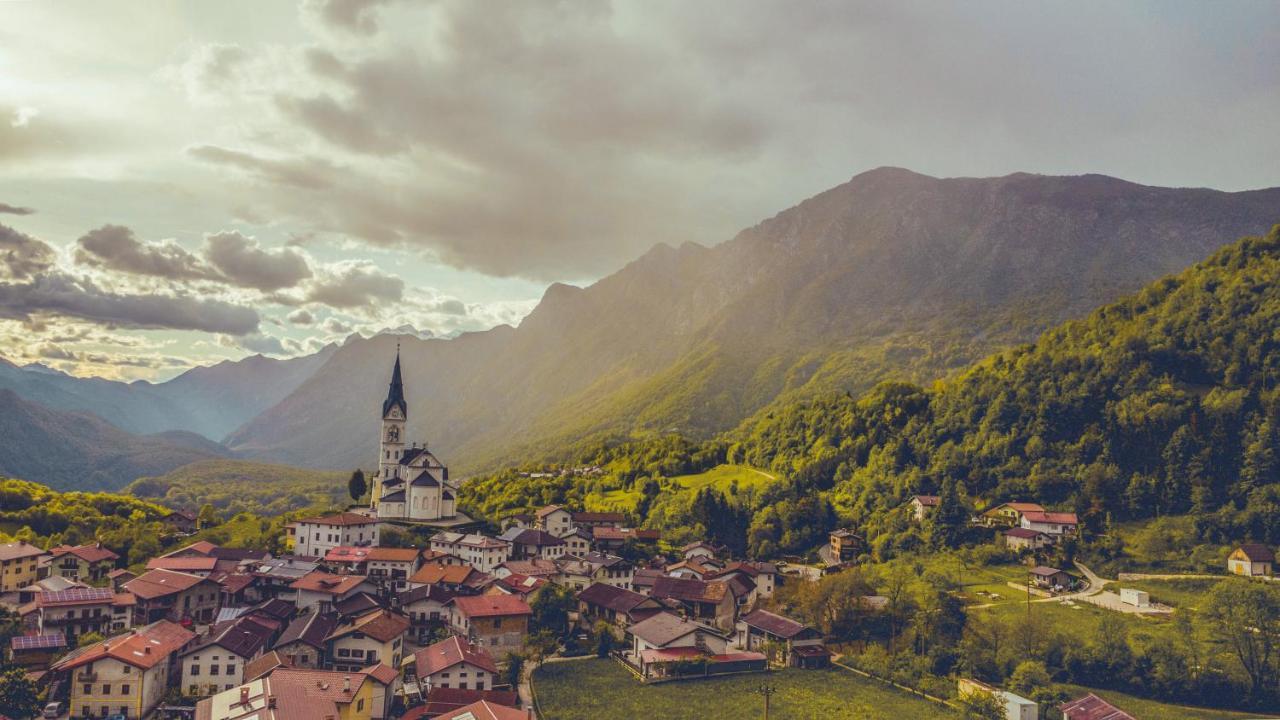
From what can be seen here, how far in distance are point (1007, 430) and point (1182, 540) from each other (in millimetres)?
24761

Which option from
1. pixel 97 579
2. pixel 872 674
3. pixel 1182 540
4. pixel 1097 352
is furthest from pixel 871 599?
pixel 97 579

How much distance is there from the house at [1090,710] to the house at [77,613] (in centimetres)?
6128

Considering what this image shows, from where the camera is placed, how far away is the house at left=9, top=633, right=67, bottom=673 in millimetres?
48188

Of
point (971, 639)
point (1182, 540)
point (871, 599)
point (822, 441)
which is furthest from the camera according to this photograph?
point (822, 441)

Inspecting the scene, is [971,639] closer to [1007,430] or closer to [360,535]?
[1007,430]

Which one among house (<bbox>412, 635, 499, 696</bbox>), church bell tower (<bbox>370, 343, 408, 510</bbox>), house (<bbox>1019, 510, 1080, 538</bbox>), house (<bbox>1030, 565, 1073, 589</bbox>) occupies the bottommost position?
house (<bbox>412, 635, 499, 696</bbox>)

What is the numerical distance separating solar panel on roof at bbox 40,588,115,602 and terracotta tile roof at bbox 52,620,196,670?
5.30m

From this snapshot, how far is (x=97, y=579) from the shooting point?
67125 millimetres

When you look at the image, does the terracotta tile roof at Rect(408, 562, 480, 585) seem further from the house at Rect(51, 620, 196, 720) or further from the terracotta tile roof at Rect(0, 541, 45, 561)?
the terracotta tile roof at Rect(0, 541, 45, 561)

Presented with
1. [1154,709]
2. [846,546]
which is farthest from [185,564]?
[1154,709]

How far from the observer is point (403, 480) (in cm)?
10106

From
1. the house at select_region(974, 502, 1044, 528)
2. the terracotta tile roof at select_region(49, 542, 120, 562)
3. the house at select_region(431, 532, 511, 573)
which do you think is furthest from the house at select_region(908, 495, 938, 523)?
the terracotta tile roof at select_region(49, 542, 120, 562)

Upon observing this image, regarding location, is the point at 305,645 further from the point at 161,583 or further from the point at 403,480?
the point at 403,480

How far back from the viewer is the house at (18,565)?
61062 millimetres
